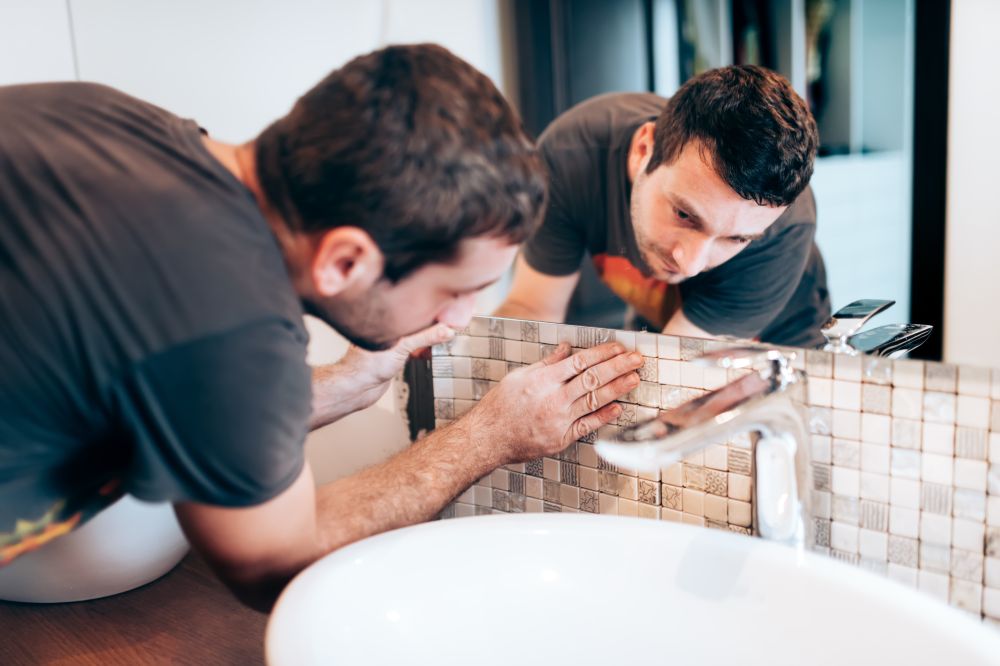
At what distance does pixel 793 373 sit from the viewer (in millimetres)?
818

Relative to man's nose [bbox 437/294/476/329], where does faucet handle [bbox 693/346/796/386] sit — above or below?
below

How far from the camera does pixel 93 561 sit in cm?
100

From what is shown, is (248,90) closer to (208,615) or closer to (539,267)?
(539,267)

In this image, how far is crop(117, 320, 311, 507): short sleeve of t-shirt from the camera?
67 cm

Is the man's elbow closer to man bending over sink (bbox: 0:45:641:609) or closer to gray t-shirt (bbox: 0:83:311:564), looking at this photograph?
man bending over sink (bbox: 0:45:641:609)

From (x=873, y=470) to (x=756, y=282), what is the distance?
0.21m

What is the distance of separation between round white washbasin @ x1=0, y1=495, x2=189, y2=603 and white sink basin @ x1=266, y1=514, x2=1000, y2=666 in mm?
343

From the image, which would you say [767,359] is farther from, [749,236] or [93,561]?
[93,561]

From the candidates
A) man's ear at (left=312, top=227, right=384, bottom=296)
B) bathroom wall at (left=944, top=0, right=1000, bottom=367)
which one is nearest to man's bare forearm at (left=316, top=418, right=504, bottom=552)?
man's ear at (left=312, top=227, right=384, bottom=296)

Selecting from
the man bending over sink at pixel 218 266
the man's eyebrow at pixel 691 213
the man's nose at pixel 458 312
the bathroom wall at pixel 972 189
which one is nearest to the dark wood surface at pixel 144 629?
the man bending over sink at pixel 218 266

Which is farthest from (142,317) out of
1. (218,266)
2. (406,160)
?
(406,160)

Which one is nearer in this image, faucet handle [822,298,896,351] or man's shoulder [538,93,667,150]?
faucet handle [822,298,896,351]

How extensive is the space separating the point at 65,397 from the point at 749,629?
0.60m

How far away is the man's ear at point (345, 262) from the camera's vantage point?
71 centimetres
